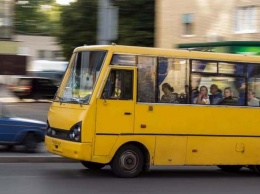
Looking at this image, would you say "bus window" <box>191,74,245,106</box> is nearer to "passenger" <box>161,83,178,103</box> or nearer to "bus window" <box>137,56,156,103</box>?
"passenger" <box>161,83,178,103</box>

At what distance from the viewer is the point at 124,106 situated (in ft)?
39.1

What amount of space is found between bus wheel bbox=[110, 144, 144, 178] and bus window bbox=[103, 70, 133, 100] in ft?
3.33

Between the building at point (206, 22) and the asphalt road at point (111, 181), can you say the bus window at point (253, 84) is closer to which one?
the asphalt road at point (111, 181)

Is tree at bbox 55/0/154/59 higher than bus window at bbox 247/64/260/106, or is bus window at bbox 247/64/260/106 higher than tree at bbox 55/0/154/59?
tree at bbox 55/0/154/59

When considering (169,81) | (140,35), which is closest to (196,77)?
(169,81)

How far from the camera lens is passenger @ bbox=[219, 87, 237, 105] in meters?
13.0

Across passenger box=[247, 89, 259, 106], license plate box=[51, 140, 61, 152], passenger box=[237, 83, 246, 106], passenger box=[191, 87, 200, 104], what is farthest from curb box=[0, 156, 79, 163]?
passenger box=[247, 89, 259, 106]

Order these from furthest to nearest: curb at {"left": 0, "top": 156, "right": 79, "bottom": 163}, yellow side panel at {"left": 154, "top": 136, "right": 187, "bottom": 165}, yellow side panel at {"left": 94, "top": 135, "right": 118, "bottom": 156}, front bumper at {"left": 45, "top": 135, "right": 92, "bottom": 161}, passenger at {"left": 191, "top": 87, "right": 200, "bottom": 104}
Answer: curb at {"left": 0, "top": 156, "right": 79, "bottom": 163}
passenger at {"left": 191, "top": 87, "right": 200, "bottom": 104}
yellow side panel at {"left": 154, "top": 136, "right": 187, "bottom": 165}
yellow side panel at {"left": 94, "top": 135, "right": 118, "bottom": 156}
front bumper at {"left": 45, "top": 135, "right": 92, "bottom": 161}

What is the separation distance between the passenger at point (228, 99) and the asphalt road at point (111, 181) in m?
1.58

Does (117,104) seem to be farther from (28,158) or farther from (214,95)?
(28,158)

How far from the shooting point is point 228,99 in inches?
515

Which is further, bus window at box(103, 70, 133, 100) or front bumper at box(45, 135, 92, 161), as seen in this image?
bus window at box(103, 70, 133, 100)

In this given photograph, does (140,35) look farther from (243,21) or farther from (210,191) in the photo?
(210,191)

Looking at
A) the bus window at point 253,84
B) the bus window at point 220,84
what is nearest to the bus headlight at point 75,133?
the bus window at point 220,84
